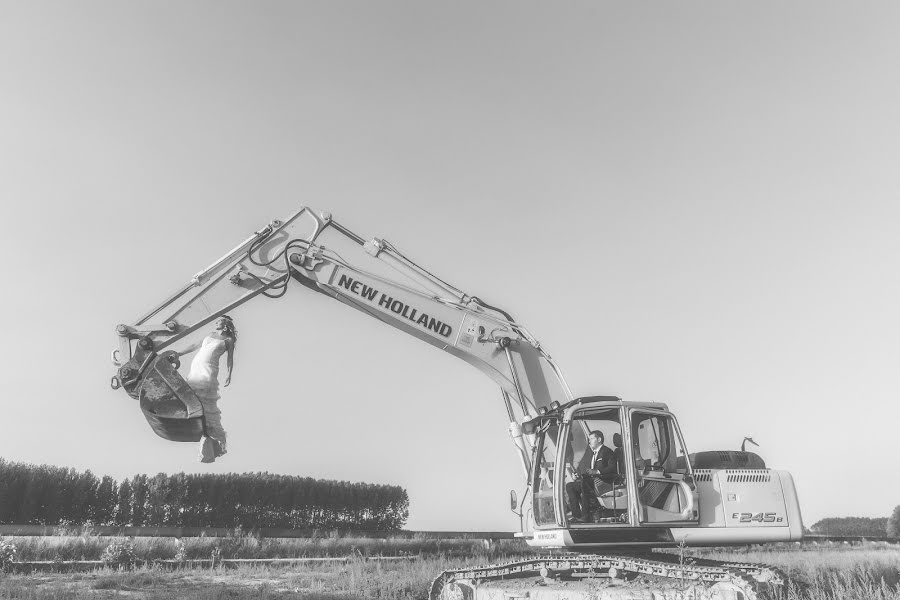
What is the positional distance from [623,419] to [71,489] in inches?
1265

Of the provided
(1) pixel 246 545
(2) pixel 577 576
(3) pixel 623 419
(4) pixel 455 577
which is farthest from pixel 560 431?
(1) pixel 246 545

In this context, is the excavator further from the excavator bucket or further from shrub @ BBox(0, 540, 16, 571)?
shrub @ BBox(0, 540, 16, 571)

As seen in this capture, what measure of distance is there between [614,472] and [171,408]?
17.9 feet

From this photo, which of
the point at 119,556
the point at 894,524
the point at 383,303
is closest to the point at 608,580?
the point at 383,303

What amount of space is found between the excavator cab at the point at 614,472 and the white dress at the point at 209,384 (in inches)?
158

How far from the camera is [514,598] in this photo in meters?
7.96

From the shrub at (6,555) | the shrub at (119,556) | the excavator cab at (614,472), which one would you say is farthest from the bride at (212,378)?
the shrub at (6,555)

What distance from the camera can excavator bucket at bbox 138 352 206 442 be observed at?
8.50 metres

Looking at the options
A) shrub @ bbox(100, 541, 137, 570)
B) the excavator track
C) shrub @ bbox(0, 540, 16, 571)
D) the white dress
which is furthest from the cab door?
shrub @ bbox(0, 540, 16, 571)

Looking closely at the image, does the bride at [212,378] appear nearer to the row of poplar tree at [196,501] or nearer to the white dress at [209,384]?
the white dress at [209,384]

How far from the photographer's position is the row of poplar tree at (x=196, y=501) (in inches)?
1250

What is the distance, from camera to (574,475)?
8.52 meters

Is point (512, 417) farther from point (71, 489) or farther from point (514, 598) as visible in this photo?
point (71, 489)

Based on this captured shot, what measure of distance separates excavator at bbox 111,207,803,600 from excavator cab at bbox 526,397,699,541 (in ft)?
0.05
